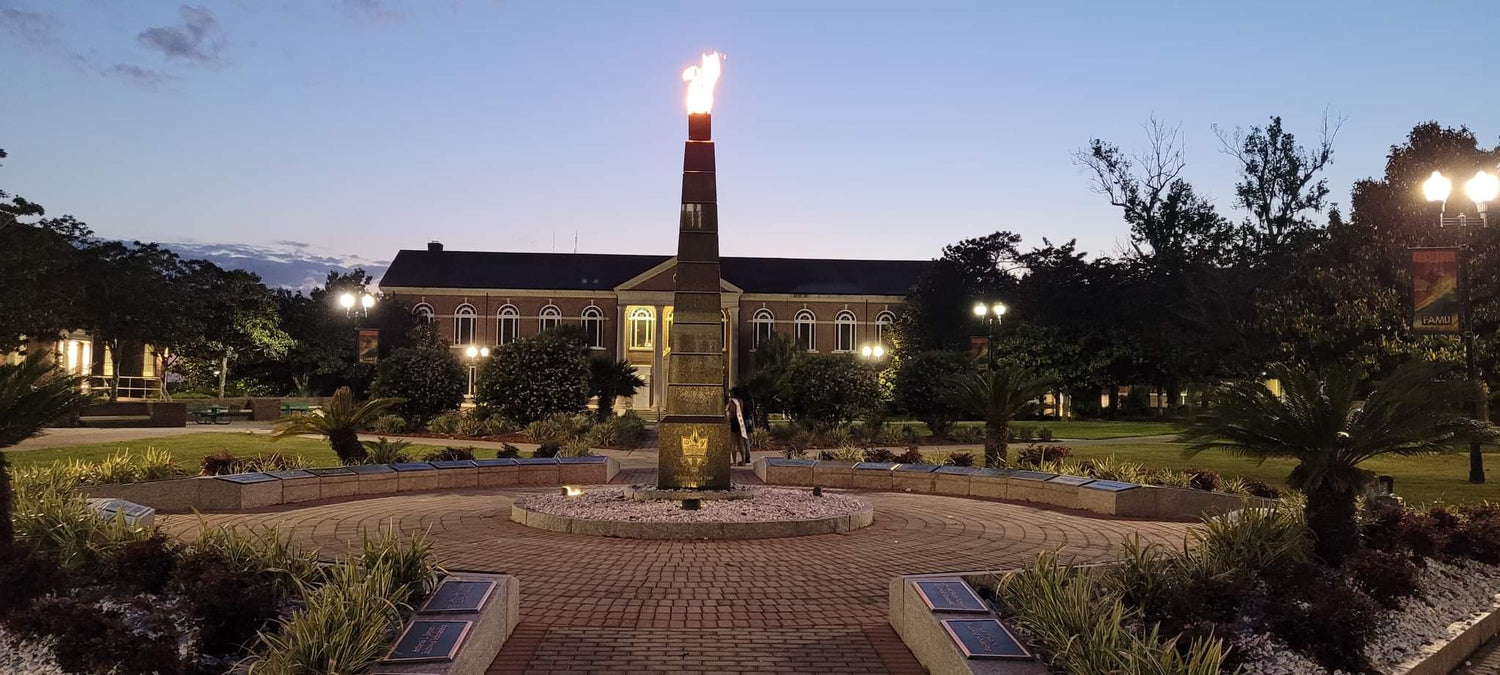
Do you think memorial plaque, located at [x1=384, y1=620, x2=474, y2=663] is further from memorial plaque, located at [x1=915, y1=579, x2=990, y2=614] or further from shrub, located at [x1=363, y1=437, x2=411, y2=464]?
shrub, located at [x1=363, y1=437, x2=411, y2=464]

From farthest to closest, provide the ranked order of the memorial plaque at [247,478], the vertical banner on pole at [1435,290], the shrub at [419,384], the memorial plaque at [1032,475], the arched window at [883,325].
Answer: the arched window at [883,325] < the shrub at [419,384] < the vertical banner on pole at [1435,290] < the memorial plaque at [1032,475] < the memorial plaque at [247,478]

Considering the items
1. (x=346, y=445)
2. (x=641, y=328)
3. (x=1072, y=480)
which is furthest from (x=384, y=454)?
(x=641, y=328)

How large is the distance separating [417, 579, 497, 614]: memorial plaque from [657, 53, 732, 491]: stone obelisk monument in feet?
20.9

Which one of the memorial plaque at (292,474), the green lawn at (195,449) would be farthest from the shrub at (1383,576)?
the green lawn at (195,449)

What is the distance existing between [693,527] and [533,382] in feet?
63.3

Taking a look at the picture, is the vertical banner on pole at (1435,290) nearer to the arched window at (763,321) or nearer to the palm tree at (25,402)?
the palm tree at (25,402)

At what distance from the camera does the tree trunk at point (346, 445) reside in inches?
603

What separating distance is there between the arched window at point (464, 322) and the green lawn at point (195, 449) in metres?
34.5

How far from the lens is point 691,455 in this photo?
12758 millimetres

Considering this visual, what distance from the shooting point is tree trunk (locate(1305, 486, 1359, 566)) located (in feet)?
26.0

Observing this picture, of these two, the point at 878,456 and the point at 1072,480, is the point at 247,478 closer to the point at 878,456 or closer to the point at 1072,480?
the point at 878,456

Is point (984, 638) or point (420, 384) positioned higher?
point (420, 384)

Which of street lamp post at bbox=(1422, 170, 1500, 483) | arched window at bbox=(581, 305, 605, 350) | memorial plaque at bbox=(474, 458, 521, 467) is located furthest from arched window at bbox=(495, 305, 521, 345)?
street lamp post at bbox=(1422, 170, 1500, 483)

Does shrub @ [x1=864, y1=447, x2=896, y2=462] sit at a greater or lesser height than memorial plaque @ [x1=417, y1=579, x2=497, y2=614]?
lesser
